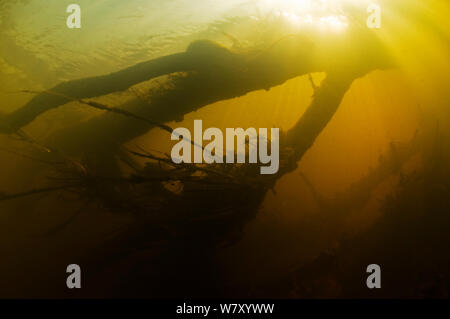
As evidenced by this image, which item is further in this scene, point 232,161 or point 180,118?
point 180,118

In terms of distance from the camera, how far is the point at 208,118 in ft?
15.3

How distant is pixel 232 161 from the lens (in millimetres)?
2564

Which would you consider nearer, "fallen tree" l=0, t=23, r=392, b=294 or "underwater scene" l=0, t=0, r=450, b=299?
"fallen tree" l=0, t=23, r=392, b=294

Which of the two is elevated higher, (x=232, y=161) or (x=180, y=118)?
(x=180, y=118)

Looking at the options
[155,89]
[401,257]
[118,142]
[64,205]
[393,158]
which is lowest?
[401,257]

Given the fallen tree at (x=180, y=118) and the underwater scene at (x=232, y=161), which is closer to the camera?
the fallen tree at (x=180, y=118)

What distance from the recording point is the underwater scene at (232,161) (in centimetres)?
259

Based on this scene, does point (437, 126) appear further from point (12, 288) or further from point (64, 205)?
point (12, 288)

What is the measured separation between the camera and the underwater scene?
259 cm

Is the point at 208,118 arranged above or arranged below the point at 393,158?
above

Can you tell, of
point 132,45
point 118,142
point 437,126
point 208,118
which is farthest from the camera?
point 208,118
